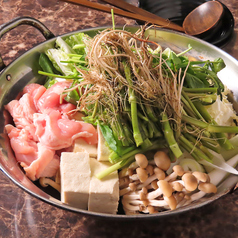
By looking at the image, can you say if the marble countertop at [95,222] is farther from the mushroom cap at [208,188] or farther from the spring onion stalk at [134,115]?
the spring onion stalk at [134,115]

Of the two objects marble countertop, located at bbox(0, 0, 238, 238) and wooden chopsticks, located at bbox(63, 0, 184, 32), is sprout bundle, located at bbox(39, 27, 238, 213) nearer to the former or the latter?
marble countertop, located at bbox(0, 0, 238, 238)

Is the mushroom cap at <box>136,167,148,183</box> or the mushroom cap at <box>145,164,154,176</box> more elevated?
the mushroom cap at <box>136,167,148,183</box>

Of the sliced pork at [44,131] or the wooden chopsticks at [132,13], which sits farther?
the wooden chopsticks at [132,13]

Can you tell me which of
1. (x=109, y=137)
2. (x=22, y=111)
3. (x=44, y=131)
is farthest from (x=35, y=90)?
(x=109, y=137)

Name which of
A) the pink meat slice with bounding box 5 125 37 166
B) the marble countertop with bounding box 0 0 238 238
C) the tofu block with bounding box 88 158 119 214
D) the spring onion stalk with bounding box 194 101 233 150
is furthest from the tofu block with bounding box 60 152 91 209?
the spring onion stalk with bounding box 194 101 233 150

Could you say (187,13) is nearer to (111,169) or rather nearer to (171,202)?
(111,169)

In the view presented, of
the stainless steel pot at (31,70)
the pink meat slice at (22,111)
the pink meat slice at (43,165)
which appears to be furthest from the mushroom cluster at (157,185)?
the pink meat slice at (22,111)

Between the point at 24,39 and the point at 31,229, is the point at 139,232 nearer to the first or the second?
the point at 31,229
